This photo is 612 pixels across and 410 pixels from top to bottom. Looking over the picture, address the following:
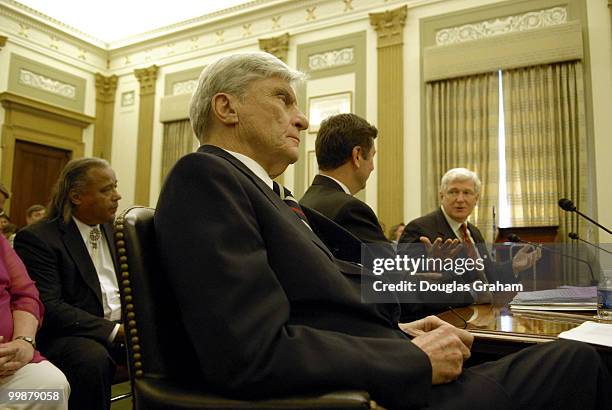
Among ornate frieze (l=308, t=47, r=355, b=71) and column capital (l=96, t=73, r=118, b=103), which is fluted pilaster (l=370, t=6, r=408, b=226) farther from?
column capital (l=96, t=73, r=118, b=103)

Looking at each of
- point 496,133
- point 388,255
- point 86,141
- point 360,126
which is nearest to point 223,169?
point 388,255

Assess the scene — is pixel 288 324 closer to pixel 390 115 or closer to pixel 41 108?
pixel 390 115

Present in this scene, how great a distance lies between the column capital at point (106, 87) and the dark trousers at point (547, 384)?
338 inches

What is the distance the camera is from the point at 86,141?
27.0ft

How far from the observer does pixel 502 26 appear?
5.58 metres

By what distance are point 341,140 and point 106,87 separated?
7.36 meters

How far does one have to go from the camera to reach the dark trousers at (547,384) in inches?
37.0

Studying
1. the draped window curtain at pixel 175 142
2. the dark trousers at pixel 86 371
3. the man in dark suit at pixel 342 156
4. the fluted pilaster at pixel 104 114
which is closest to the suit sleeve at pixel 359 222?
the man in dark suit at pixel 342 156

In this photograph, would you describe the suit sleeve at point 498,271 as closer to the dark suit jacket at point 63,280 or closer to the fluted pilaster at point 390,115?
the dark suit jacket at point 63,280

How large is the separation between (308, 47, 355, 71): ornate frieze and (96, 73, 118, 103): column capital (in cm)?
379

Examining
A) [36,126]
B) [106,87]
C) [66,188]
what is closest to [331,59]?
[106,87]

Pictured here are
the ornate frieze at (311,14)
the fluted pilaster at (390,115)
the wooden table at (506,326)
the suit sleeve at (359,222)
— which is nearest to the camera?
the wooden table at (506,326)

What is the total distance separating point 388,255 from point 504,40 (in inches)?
196

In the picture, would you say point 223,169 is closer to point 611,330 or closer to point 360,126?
point 611,330
